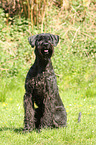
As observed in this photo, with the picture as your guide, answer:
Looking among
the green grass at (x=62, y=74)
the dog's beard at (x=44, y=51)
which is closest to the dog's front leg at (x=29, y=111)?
the green grass at (x=62, y=74)

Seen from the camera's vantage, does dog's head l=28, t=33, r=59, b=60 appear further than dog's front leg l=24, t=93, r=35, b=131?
No

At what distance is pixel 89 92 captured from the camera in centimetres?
738

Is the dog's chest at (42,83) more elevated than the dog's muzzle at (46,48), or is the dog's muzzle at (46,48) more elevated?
the dog's muzzle at (46,48)

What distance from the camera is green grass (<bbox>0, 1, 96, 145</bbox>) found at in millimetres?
4164

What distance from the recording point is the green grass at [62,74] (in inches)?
164

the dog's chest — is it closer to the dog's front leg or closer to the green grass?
the dog's front leg

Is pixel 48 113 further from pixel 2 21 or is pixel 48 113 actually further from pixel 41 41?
pixel 2 21

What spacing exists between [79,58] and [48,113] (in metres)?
5.05

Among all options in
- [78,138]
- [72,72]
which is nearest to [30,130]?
[78,138]

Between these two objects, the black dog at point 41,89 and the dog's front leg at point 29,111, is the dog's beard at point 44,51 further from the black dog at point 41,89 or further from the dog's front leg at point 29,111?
the dog's front leg at point 29,111

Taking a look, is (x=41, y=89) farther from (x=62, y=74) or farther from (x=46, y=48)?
(x=62, y=74)

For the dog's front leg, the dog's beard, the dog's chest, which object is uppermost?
the dog's beard

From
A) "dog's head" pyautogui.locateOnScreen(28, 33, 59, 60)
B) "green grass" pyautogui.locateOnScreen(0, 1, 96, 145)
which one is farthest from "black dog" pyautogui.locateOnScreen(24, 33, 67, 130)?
"green grass" pyautogui.locateOnScreen(0, 1, 96, 145)

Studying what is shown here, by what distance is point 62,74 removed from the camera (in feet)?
27.3
